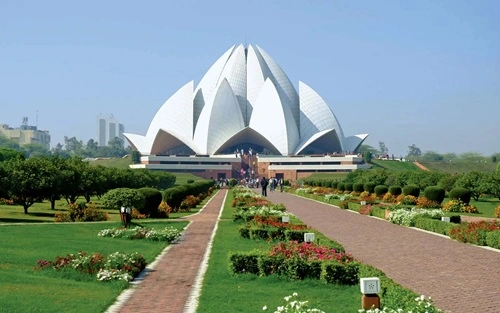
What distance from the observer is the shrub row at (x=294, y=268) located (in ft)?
24.8

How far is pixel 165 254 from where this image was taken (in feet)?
35.2

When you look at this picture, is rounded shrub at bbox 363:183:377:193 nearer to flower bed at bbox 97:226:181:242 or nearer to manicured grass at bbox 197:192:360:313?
flower bed at bbox 97:226:181:242

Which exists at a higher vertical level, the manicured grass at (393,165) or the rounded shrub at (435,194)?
the manicured grass at (393,165)

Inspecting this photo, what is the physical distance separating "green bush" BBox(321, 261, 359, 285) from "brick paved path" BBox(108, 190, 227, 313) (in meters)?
1.60

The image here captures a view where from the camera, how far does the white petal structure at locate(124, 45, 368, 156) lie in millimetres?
72400

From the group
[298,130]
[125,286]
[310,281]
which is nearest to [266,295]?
[310,281]

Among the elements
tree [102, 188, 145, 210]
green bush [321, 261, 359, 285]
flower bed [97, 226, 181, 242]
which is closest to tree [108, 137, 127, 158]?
tree [102, 188, 145, 210]

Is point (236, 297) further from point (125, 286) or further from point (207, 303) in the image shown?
point (125, 286)

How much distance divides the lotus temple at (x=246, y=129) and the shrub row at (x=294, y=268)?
61.8m

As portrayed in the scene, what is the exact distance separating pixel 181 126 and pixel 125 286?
222ft

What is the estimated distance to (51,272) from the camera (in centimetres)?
817

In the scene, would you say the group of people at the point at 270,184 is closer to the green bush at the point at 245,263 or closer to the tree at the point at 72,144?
the green bush at the point at 245,263

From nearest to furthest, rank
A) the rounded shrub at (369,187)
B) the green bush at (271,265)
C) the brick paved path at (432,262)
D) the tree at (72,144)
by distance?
the brick paved path at (432,262) → the green bush at (271,265) → the rounded shrub at (369,187) → the tree at (72,144)

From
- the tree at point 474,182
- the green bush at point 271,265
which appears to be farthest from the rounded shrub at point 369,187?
the green bush at point 271,265
